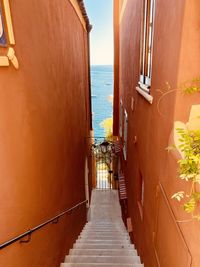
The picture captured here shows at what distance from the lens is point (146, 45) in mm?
4395

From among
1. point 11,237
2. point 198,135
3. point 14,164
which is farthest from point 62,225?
point 198,135

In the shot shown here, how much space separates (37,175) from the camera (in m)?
3.00

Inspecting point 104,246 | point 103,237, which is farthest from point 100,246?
point 103,237

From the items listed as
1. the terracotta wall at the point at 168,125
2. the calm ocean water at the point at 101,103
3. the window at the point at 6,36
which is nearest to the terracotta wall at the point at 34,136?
the window at the point at 6,36

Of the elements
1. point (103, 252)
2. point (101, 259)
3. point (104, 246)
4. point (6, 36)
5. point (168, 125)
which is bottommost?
point (104, 246)

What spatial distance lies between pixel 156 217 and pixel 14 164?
2.13 metres

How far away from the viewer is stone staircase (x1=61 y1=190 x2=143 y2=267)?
4.38m

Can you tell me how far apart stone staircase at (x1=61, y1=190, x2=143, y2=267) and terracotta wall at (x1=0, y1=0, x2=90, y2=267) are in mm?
492

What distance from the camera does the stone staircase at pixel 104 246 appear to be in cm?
438

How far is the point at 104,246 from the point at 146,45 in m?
4.34

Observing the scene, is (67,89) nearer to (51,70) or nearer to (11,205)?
(51,70)

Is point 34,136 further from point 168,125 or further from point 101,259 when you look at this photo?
point 101,259

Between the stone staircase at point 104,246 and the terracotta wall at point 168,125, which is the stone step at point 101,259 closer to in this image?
the stone staircase at point 104,246

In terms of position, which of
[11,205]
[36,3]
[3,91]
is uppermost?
[36,3]
